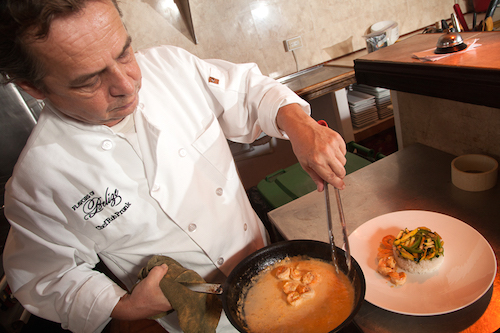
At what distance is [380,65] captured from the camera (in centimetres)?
122

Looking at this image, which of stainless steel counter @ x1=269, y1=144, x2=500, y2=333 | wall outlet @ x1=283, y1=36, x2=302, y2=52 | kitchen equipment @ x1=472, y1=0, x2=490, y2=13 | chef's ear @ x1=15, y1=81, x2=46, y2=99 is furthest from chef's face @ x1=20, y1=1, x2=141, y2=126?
kitchen equipment @ x1=472, y1=0, x2=490, y2=13

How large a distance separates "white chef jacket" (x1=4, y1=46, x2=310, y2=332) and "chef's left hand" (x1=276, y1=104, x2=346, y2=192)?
17cm

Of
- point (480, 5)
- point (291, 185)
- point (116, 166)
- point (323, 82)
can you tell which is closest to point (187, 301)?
point (116, 166)

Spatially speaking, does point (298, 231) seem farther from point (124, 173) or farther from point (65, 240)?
point (65, 240)

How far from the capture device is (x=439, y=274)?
0.84 meters

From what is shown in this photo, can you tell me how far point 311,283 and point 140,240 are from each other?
1.90ft

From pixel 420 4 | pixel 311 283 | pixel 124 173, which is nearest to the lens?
pixel 311 283

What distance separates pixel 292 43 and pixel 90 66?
113 inches

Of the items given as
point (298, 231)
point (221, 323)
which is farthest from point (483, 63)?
point (221, 323)

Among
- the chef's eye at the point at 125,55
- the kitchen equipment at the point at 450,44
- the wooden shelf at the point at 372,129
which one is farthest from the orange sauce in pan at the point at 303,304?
the wooden shelf at the point at 372,129

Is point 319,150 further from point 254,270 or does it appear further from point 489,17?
point 489,17

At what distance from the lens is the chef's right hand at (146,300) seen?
87cm

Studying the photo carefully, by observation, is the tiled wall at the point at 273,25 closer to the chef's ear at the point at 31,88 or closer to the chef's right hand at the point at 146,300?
the chef's ear at the point at 31,88

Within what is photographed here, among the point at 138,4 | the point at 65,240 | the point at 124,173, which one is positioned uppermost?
the point at 138,4
